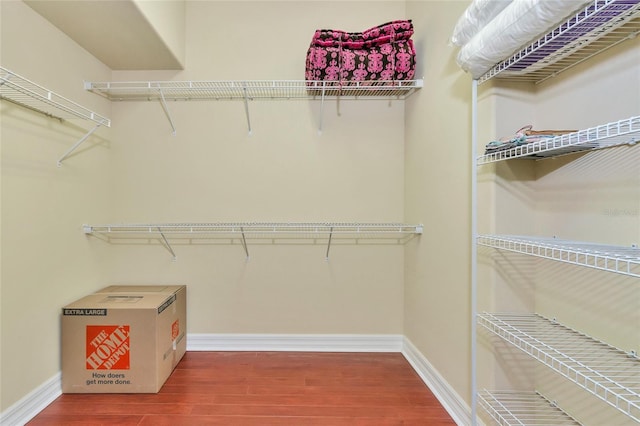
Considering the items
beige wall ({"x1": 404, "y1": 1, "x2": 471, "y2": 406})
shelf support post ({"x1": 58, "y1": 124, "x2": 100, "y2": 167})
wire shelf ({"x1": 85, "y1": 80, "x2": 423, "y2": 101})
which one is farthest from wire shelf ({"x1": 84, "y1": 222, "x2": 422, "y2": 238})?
wire shelf ({"x1": 85, "y1": 80, "x2": 423, "y2": 101})

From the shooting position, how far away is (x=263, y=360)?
2021 mm

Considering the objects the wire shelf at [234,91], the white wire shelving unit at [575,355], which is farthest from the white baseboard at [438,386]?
the wire shelf at [234,91]

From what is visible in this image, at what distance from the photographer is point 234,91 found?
6.94 ft

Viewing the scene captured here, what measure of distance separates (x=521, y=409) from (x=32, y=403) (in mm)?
2200

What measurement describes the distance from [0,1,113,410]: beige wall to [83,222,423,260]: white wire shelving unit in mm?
322

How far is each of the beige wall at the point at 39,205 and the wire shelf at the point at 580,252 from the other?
6.78ft

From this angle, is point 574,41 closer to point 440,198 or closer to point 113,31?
point 440,198

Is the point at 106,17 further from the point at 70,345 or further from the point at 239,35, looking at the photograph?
the point at 70,345

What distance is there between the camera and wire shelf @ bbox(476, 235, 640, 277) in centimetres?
73

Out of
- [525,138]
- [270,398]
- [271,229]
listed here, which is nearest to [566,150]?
[525,138]

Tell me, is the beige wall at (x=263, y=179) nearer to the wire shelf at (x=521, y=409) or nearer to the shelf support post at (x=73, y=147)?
the shelf support post at (x=73, y=147)

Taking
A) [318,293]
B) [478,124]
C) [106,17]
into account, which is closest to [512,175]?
[478,124]

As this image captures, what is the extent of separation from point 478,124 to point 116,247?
232 centimetres

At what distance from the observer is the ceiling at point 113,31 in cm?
149
